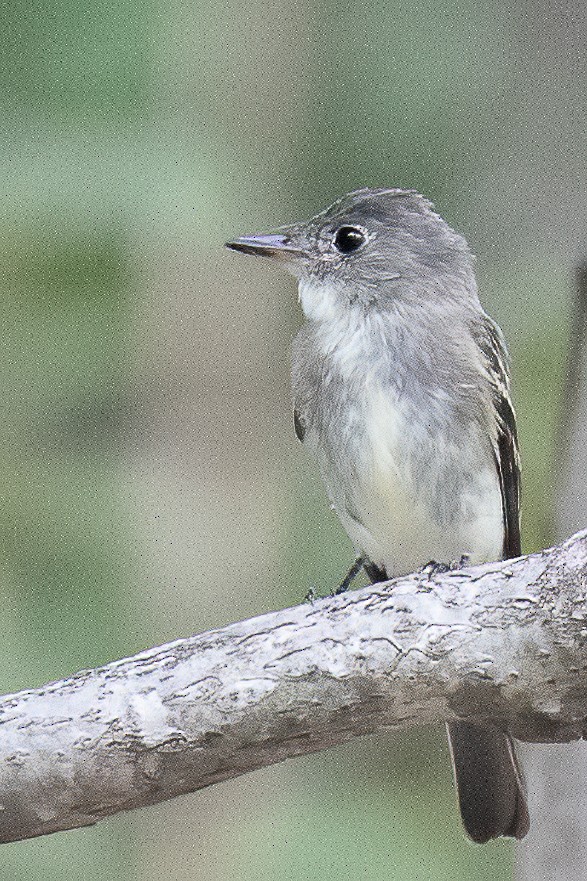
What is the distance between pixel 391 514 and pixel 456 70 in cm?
55

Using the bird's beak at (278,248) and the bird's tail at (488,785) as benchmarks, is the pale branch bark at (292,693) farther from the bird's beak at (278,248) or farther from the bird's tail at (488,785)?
the bird's beak at (278,248)

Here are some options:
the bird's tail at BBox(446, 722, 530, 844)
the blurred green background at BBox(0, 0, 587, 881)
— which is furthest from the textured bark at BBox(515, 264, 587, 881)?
the blurred green background at BBox(0, 0, 587, 881)

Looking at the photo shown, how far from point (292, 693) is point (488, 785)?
358 mm

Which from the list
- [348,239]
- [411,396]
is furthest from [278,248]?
[411,396]

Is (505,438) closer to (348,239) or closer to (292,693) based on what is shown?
(348,239)

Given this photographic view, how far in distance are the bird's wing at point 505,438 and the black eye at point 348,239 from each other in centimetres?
15

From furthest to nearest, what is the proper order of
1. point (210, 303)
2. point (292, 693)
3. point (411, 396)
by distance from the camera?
point (210, 303) < point (411, 396) < point (292, 693)

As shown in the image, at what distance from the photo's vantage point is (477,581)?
0.91 meters

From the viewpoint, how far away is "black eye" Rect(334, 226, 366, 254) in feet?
3.93

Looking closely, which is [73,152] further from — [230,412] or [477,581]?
[477,581]

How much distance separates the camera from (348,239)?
1203mm

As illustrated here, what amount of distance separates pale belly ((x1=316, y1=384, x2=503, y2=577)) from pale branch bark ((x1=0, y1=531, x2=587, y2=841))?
19 centimetres

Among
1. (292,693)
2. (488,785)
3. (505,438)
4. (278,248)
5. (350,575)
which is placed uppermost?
(278,248)

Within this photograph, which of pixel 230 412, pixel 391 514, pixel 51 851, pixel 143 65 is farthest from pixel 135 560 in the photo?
pixel 143 65
